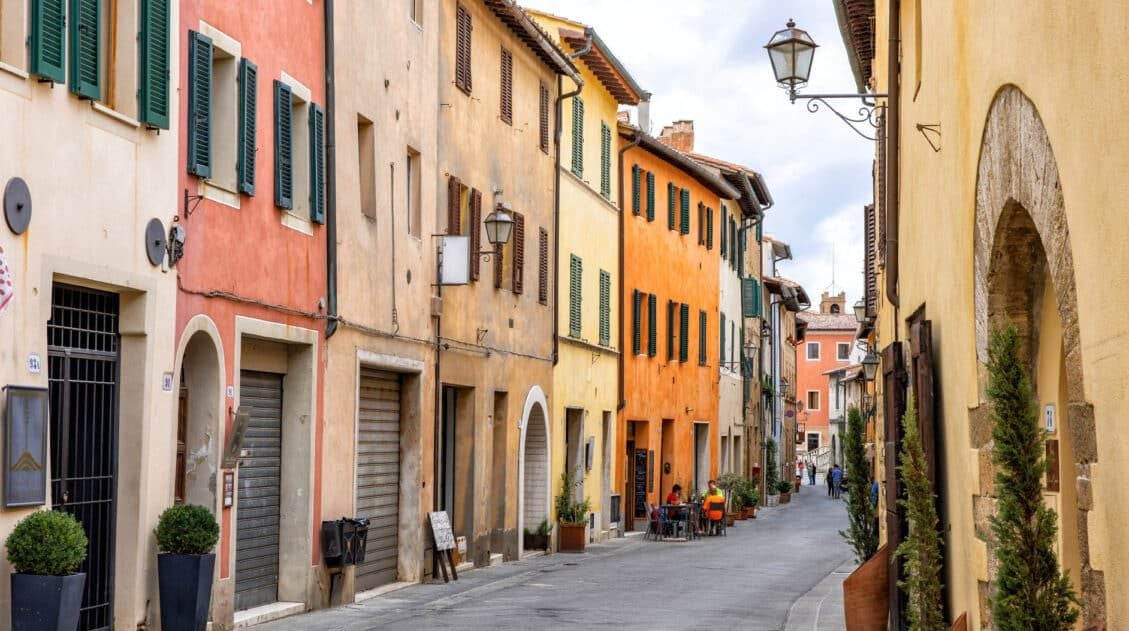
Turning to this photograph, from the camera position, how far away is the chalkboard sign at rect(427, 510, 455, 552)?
21344mm

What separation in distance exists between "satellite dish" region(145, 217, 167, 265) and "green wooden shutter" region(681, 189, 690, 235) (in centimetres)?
2884

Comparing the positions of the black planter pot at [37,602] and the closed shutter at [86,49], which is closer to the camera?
the black planter pot at [37,602]

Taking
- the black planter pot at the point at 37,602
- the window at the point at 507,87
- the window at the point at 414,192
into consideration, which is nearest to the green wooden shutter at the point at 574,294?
the window at the point at 507,87

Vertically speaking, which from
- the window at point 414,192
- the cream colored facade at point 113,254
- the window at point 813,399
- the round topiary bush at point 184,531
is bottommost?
the round topiary bush at point 184,531

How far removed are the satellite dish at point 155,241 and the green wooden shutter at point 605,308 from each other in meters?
20.0

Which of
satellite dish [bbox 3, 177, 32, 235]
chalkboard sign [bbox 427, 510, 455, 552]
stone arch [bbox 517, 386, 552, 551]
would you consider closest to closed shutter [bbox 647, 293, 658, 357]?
stone arch [bbox 517, 386, 552, 551]

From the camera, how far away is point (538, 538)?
2778 cm

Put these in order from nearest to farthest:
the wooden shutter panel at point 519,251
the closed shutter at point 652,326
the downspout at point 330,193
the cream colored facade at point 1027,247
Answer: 1. the cream colored facade at point 1027,247
2. the downspout at point 330,193
3. the wooden shutter panel at point 519,251
4. the closed shutter at point 652,326

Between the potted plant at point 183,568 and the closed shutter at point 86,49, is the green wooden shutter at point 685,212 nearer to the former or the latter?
the potted plant at point 183,568

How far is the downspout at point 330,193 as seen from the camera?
17.6 meters

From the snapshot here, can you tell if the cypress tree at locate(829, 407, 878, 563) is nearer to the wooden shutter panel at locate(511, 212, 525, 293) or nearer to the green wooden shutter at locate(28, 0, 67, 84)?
the green wooden shutter at locate(28, 0, 67, 84)

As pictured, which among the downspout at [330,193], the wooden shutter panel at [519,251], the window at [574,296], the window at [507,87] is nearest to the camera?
the downspout at [330,193]

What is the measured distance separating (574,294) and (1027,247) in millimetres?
22654

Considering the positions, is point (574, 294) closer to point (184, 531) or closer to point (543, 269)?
point (543, 269)
